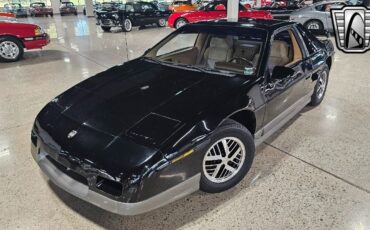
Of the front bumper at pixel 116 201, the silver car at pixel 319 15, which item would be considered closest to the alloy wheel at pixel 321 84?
the front bumper at pixel 116 201

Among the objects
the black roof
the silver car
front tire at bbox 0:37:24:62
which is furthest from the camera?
the silver car

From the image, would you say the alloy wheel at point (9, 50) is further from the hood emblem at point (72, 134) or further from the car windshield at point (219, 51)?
the hood emblem at point (72, 134)

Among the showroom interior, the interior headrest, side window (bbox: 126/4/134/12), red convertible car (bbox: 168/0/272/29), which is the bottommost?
the showroom interior

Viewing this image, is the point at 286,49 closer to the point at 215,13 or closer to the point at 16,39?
the point at 16,39

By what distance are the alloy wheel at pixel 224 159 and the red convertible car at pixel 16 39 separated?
21.9ft

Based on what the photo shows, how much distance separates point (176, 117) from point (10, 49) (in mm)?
6776

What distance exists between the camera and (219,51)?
291 cm

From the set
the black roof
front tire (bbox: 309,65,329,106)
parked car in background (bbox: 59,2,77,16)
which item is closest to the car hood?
the black roof

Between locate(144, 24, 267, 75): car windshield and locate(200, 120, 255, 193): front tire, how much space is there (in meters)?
0.60

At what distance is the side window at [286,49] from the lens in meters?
2.93

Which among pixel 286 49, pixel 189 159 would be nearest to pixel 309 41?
pixel 286 49

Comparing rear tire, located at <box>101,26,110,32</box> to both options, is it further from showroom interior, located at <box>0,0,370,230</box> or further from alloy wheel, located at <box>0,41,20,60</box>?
showroom interior, located at <box>0,0,370,230</box>

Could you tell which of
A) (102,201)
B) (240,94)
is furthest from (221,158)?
(102,201)

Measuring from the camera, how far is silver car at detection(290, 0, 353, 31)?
9.91 meters
